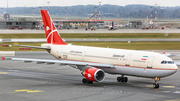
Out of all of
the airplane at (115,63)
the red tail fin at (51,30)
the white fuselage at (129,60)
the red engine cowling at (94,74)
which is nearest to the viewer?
the white fuselage at (129,60)

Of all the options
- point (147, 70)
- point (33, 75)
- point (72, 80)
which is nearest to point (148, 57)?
point (147, 70)

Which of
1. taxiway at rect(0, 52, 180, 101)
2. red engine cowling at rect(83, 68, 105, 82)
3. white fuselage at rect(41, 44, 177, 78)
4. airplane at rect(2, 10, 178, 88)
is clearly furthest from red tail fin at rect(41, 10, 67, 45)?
red engine cowling at rect(83, 68, 105, 82)

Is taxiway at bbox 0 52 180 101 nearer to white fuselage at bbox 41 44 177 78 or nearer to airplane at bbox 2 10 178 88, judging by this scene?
airplane at bbox 2 10 178 88

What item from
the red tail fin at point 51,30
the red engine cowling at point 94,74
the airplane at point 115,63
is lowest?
the red engine cowling at point 94,74

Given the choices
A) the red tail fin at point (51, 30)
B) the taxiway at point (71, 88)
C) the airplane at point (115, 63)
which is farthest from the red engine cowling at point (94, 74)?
the red tail fin at point (51, 30)

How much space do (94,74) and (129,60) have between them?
4.39m

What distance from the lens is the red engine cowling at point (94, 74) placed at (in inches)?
1262

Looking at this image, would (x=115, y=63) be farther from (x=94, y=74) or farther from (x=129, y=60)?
(x=94, y=74)

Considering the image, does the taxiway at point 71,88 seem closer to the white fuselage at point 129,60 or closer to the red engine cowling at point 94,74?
the red engine cowling at point 94,74

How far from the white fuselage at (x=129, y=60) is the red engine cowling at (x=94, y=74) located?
78.8 inches

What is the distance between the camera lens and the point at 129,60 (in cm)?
3262

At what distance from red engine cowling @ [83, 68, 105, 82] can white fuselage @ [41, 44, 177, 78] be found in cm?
200

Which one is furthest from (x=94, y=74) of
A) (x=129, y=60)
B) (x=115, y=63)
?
(x=129, y=60)

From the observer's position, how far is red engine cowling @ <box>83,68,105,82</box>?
3206 centimetres
